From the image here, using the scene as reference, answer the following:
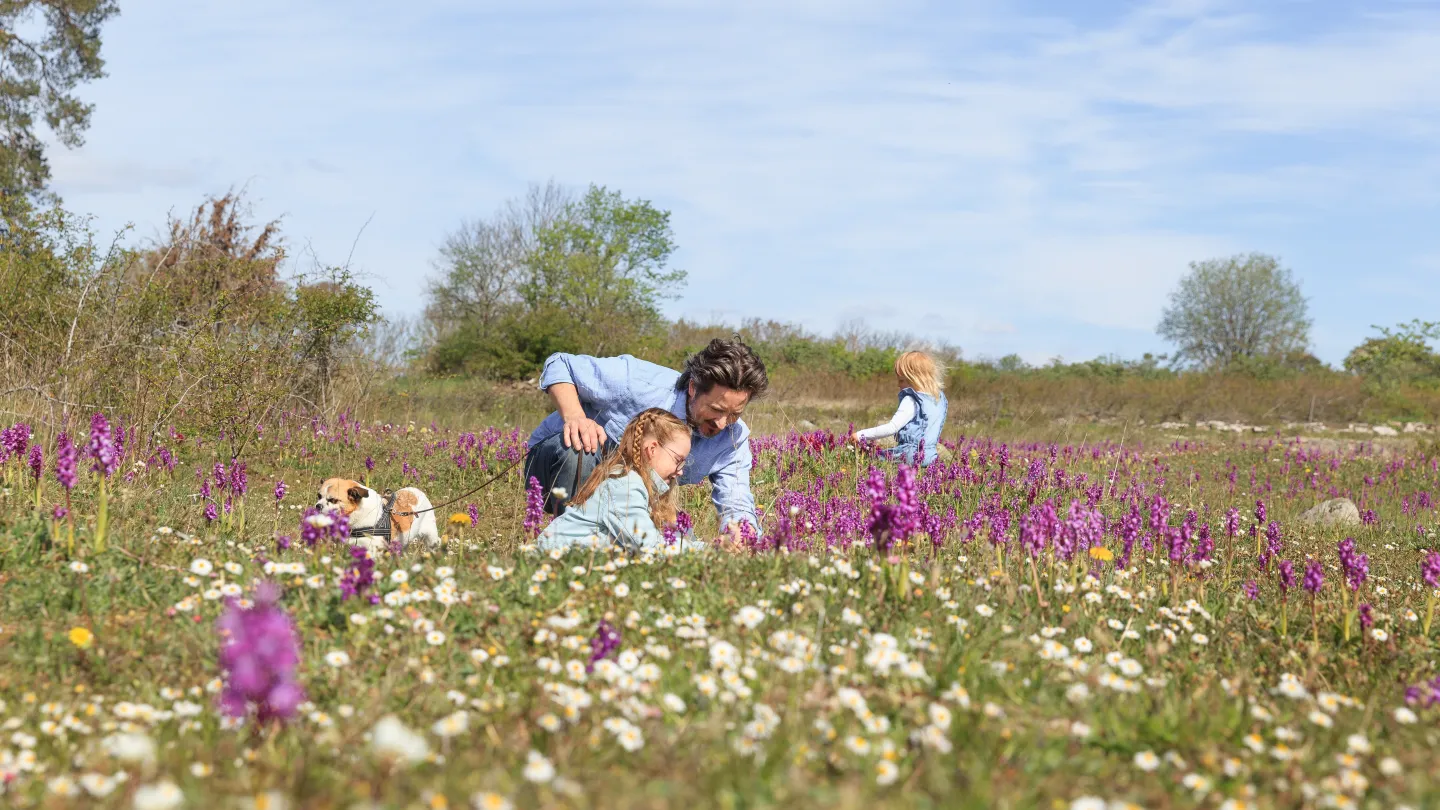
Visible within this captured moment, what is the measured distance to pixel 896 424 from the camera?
10.2 m

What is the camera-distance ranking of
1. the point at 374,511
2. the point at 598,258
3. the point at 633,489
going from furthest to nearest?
1. the point at 598,258
2. the point at 374,511
3. the point at 633,489

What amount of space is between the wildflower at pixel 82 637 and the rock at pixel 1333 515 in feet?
33.2

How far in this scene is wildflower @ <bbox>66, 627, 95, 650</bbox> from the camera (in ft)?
12.0

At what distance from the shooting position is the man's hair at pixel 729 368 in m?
5.93

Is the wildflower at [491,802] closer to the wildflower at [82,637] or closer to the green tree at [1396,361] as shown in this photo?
the wildflower at [82,637]

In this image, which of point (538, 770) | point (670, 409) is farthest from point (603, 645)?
point (670, 409)

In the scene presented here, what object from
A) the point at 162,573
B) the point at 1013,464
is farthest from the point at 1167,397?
the point at 162,573

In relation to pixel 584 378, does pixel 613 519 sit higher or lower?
lower

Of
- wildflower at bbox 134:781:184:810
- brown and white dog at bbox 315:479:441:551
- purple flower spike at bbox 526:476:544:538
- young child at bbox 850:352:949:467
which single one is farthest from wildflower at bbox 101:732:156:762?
young child at bbox 850:352:949:467

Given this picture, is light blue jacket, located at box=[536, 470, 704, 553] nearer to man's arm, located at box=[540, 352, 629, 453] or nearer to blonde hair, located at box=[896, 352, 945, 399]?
man's arm, located at box=[540, 352, 629, 453]

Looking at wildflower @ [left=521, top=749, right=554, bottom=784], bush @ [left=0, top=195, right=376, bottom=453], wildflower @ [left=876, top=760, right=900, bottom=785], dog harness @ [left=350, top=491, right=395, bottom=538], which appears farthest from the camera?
bush @ [left=0, top=195, right=376, bottom=453]

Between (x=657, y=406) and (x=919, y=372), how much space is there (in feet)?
15.3

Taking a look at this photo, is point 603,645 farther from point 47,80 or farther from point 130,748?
point 47,80

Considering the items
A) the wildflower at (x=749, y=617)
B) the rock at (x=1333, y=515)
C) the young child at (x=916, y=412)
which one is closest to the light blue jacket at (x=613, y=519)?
the wildflower at (x=749, y=617)
